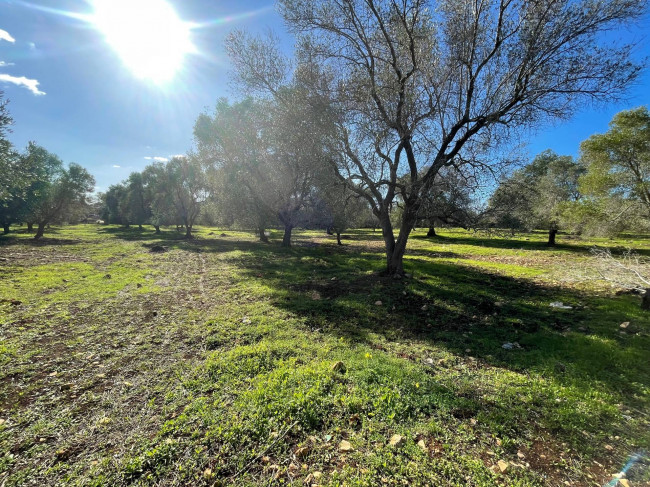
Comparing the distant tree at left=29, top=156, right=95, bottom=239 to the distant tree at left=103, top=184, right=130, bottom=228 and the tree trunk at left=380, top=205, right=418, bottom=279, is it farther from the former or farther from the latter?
the tree trunk at left=380, top=205, right=418, bottom=279

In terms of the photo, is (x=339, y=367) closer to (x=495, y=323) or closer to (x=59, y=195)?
(x=495, y=323)

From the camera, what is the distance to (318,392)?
13.6 ft

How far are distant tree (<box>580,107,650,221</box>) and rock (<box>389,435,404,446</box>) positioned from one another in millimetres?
22673

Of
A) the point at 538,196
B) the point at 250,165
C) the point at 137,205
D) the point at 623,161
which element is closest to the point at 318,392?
the point at 538,196

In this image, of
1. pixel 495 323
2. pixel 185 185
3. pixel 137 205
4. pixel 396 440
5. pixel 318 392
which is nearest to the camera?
pixel 396 440

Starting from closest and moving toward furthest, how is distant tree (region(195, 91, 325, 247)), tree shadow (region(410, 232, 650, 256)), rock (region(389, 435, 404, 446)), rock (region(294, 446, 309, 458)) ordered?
rock (region(294, 446, 309, 458))
rock (region(389, 435, 404, 446))
distant tree (region(195, 91, 325, 247))
tree shadow (region(410, 232, 650, 256))

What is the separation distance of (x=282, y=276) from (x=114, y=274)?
853cm

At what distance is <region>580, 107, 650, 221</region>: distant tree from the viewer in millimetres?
16719

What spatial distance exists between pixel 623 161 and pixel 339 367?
2469 cm

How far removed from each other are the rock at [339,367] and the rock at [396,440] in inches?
63.9

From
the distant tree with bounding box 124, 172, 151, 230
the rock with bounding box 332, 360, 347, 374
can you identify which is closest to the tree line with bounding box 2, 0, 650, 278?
the rock with bounding box 332, 360, 347, 374

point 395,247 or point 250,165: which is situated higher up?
point 250,165

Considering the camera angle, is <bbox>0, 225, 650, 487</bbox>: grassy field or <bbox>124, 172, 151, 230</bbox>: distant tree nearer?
<bbox>0, 225, 650, 487</bbox>: grassy field

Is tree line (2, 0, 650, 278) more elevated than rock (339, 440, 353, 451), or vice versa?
tree line (2, 0, 650, 278)
